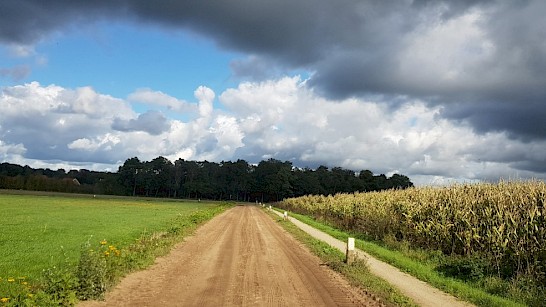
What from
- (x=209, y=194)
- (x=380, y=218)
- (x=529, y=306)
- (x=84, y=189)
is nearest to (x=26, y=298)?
(x=529, y=306)

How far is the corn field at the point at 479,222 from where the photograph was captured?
564 inches

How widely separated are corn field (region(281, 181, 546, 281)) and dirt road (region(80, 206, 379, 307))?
6.10 m

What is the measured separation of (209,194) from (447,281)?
6437 inches

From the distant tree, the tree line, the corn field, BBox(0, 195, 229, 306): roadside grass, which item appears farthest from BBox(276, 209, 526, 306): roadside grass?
the distant tree

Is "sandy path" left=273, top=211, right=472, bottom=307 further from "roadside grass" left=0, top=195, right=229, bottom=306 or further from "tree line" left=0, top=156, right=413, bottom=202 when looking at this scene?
"tree line" left=0, top=156, right=413, bottom=202

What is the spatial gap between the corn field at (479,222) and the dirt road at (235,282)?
6.10 metres

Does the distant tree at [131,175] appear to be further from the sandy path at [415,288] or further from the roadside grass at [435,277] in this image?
the sandy path at [415,288]

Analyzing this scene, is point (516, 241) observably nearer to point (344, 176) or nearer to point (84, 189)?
point (84, 189)

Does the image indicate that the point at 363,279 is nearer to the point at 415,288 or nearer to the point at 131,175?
the point at 415,288

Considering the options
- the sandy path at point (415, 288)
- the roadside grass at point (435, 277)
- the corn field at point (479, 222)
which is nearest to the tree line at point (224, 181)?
the corn field at point (479, 222)

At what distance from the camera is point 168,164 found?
181250 millimetres

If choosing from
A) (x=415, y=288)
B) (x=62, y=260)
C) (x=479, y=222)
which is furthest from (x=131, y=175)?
(x=415, y=288)

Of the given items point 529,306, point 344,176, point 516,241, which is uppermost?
point 344,176

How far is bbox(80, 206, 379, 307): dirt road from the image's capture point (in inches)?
396
